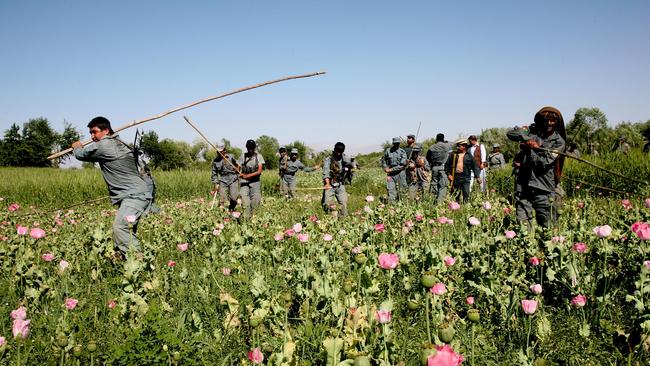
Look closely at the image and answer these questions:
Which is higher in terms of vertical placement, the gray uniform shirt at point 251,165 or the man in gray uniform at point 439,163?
the gray uniform shirt at point 251,165

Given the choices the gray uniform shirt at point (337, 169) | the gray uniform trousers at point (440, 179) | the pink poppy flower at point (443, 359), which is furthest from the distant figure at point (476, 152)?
the pink poppy flower at point (443, 359)

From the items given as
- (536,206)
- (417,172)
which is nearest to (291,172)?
(417,172)

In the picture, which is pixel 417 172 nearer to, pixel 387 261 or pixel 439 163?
pixel 439 163

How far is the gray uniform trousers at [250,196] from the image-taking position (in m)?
8.62

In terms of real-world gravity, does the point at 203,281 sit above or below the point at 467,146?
below

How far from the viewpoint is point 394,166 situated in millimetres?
9906

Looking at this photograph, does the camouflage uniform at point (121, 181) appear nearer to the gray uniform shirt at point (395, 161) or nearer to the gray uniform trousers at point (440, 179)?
the gray uniform shirt at point (395, 161)

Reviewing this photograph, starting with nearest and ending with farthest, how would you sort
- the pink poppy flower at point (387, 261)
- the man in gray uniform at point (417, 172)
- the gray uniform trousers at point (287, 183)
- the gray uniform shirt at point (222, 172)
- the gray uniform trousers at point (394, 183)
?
the pink poppy flower at point (387, 261) → the gray uniform trousers at point (394, 183) → the man in gray uniform at point (417, 172) → the gray uniform shirt at point (222, 172) → the gray uniform trousers at point (287, 183)

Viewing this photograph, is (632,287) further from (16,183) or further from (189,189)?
(16,183)

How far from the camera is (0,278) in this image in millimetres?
4129

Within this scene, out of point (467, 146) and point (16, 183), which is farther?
point (16, 183)

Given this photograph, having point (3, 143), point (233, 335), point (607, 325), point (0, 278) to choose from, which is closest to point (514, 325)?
point (607, 325)

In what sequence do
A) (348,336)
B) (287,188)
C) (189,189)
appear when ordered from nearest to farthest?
(348,336)
(287,188)
(189,189)

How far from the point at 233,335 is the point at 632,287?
8.43ft
